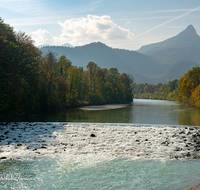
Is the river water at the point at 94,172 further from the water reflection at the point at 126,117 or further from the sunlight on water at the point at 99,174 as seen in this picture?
the water reflection at the point at 126,117

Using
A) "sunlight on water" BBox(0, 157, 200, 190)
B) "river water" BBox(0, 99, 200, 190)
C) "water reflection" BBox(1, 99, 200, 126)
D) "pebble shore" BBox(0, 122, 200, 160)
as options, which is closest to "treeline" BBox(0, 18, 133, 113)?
"water reflection" BBox(1, 99, 200, 126)

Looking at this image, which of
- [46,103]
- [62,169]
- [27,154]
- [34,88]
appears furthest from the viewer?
[46,103]

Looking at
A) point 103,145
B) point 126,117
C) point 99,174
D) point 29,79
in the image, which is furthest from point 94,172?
point 29,79

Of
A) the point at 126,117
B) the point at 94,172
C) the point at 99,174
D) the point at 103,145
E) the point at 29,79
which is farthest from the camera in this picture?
the point at 29,79

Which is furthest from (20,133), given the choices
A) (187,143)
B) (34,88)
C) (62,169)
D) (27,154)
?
(34,88)

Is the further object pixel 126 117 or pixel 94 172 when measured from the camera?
pixel 126 117

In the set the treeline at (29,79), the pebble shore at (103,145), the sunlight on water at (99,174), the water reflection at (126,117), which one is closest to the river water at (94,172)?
the sunlight on water at (99,174)

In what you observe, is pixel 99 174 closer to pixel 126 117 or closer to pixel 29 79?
pixel 126 117

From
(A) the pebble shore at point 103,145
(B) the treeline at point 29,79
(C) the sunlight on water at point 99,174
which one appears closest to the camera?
(C) the sunlight on water at point 99,174

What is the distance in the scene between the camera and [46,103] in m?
44.6

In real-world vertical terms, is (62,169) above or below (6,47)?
below

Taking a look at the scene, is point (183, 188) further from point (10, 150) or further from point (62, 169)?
point (10, 150)

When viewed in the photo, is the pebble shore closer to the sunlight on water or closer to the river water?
the river water

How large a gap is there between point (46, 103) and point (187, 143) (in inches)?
1408
